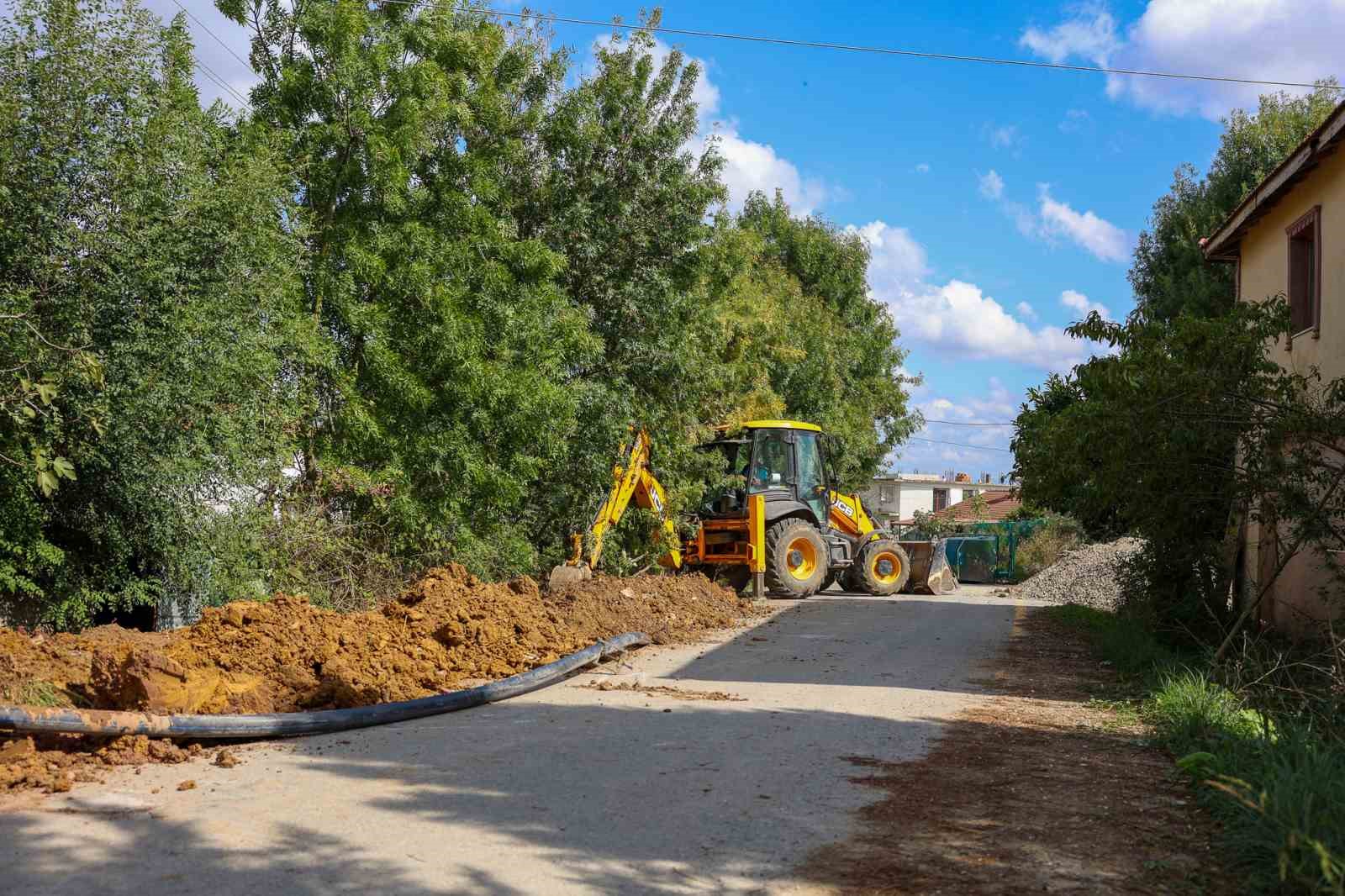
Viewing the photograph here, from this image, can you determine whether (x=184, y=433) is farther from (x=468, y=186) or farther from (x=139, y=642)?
(x=468, y=186)

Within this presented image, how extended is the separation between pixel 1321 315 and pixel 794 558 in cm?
1086

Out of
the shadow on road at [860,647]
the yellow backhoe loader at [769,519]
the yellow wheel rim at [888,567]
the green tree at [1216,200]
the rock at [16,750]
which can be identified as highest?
the green tree at [1216,200]

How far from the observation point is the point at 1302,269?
555 inches

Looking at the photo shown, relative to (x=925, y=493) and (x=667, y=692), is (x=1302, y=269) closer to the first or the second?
(x=667, y=692)

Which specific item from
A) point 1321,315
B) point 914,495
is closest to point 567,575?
→ point 1321,315

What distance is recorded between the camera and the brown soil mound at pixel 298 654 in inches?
301

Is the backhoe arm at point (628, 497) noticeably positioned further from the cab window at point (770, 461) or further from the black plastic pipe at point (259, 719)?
the black plastic pipe at point (259, 719)

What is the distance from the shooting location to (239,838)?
17.6 ft

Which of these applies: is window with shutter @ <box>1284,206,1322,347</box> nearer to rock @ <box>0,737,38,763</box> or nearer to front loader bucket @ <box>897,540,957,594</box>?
front loader bucket @ <box>897,540,957,594</box>

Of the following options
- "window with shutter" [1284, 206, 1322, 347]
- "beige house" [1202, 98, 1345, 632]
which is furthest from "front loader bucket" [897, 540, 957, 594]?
"window with shutter" [1284, 206, 1322, 347]

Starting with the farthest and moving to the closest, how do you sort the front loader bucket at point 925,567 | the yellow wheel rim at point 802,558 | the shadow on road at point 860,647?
the front loader bucket at point 925,567, the yellow wheel rim at point 802,558, the shadow on road at point 860,647

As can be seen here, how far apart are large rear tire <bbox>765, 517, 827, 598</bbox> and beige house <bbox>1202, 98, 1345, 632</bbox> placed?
8.10 m

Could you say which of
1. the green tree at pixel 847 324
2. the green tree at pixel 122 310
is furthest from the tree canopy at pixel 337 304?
the green tree at pixel 847 324

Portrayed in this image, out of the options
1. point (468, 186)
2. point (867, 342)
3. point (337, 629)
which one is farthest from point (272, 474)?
point (867, 342)
